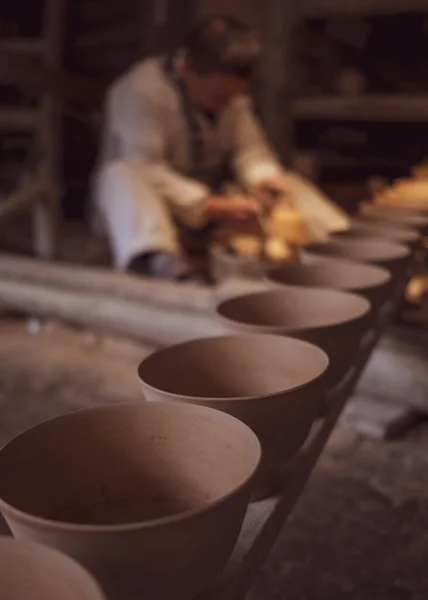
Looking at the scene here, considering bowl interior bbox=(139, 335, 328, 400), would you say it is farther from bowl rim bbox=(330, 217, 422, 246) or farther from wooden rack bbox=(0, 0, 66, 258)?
wooden rack bbox=(0, 0, 66, 258)

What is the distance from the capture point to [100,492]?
917mm

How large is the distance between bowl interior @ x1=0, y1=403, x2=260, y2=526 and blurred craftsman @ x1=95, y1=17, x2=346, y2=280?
2367mm

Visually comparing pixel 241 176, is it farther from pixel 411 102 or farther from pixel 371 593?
pixel 371 593

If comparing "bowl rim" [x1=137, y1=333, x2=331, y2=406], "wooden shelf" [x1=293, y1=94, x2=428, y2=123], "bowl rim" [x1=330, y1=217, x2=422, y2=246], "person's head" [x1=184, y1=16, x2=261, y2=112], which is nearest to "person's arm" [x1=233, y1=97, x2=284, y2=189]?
"person's head" [x1=184, y1=16, x2=261, y2=112]

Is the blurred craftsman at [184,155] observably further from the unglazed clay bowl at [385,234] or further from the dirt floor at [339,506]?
the unglazed clay bowl at [385,234]

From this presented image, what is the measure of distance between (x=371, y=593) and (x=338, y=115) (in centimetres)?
361

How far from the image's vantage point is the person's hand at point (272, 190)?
380 cm

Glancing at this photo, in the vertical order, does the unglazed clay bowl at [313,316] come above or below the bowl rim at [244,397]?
below

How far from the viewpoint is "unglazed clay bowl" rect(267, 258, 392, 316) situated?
156cm

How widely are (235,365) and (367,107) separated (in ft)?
A: 12.1

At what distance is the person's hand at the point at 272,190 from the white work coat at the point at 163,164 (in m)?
0.07

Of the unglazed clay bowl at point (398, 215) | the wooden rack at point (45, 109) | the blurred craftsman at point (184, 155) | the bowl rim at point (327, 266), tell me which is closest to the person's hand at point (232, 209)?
the blurred craftsman at point (184, 155)

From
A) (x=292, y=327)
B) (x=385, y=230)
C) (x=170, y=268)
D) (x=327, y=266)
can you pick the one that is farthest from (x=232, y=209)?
(x=292, y=327)

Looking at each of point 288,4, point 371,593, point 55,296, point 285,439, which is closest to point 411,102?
point 288,4
